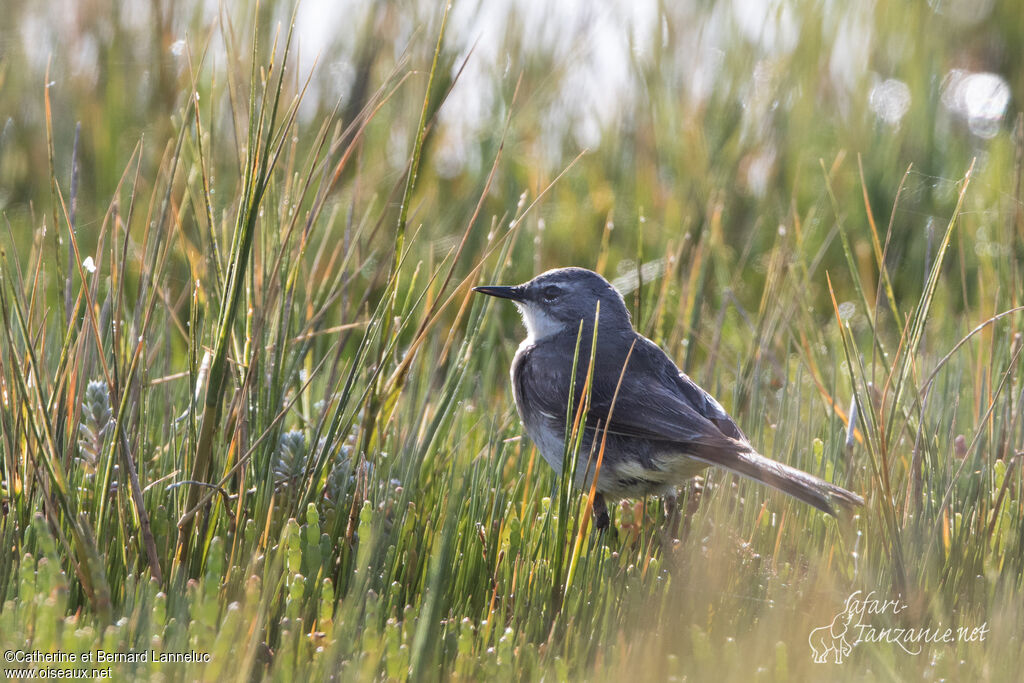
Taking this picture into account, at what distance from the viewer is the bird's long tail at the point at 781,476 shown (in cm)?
287

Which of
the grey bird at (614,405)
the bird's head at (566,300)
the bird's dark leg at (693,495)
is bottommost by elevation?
the bird's dark leg at (693,495)

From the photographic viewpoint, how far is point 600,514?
12.6ft

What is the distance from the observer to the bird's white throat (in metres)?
4.55

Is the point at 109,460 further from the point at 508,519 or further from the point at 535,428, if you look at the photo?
the point at 535,428

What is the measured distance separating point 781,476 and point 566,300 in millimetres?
1725

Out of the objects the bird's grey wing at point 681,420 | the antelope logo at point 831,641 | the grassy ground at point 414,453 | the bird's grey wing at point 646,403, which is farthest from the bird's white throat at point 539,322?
the antelope logo at point 831,641


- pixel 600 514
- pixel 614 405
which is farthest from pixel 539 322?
pixel 614 405

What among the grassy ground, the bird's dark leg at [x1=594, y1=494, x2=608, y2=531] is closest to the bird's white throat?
the grassy ground

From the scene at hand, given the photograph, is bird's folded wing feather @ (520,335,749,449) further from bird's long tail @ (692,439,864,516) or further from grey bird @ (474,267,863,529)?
bird's long tail @ (692,439,864,516)

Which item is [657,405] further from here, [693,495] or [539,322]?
[539,322]

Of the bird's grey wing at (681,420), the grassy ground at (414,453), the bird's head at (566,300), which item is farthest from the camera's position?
the bird's head at (566,300)

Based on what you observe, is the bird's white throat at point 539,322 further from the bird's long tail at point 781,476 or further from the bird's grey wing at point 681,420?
the bird's long tail at point 781,476

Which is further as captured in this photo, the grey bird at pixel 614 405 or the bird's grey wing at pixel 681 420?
the grey bird at pixel 614 405

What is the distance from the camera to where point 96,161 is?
247 inches
